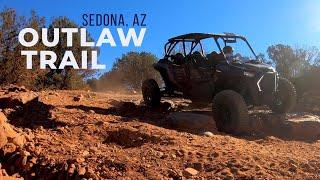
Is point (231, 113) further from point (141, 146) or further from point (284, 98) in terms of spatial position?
point (141, 146)

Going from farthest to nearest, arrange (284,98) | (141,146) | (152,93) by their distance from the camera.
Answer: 1. (152,93)
2. (284,98)
3. (141,146)

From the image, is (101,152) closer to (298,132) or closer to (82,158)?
(82,158)

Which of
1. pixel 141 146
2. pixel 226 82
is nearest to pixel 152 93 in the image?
pixel 226 82

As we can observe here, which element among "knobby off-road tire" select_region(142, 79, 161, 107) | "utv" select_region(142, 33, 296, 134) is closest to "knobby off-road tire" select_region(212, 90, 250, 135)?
"utv" select_region(142, 33, 296, 134)

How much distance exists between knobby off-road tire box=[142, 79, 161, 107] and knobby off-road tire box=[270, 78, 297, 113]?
2.80m

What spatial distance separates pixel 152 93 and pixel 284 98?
10.2 ft

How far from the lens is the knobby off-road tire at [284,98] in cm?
1025

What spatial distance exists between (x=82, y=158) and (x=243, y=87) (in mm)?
4016

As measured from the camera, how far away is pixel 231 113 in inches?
345

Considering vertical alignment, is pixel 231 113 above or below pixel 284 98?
below

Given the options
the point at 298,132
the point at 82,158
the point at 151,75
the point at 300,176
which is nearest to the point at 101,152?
the point at 82,158

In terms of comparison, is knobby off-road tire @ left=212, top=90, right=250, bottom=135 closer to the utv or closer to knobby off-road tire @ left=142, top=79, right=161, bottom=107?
the utv

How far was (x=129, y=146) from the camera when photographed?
7469mm

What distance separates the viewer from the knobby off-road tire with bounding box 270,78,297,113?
10.2 m
